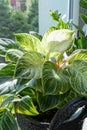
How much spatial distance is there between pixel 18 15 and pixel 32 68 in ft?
1.79

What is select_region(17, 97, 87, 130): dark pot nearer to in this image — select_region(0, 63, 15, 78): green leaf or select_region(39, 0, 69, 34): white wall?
select_region(0, 63, 15, 78): green leaf

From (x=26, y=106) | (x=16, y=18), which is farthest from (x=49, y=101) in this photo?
(x=16, y=18)

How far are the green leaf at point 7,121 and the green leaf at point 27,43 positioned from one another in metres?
0.13

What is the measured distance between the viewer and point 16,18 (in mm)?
1008

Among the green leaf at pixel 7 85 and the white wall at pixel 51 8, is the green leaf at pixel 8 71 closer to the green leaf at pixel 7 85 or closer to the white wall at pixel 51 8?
the green leaf at pixel 7 85

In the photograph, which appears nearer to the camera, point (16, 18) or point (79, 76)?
point (79, 76)

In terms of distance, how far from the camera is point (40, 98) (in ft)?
1.73

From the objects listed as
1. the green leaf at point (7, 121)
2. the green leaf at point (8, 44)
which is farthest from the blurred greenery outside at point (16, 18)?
the green leaf at point (7, 121)

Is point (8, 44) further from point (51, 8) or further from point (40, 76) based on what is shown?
point (51, 8)

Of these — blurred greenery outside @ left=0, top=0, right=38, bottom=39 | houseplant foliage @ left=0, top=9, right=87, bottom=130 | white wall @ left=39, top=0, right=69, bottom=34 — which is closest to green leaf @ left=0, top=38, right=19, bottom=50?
houseplant foliage @ left=0, top=9, right=87, bottom=130

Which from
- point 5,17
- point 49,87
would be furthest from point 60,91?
point 5,17

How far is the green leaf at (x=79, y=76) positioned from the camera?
500mm

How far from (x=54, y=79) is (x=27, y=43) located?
11 cm

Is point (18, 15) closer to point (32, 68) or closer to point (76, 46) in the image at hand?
point (76, 46)
